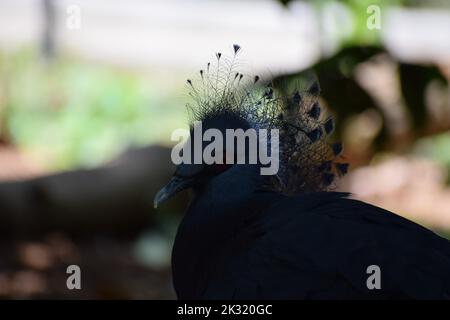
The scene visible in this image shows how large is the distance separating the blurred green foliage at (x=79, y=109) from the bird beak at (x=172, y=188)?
283 cm

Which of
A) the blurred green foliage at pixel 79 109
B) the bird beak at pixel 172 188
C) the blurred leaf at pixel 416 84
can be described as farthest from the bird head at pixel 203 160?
the blurred green foliage at pixel 79 109

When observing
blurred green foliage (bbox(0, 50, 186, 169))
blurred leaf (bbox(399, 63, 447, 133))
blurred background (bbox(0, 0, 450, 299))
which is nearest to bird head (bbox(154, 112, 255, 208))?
blurred background (bbox(0, 0, 450, 299))

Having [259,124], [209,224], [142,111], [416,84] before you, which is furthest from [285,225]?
[142,111]

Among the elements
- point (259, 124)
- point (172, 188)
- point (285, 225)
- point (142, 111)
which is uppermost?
point (142, 111)

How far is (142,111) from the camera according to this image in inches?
236

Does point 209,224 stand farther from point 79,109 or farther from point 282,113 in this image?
point 79,109

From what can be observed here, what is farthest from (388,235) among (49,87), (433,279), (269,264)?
(49,87)

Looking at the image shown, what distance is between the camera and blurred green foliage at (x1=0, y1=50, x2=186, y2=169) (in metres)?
5.66

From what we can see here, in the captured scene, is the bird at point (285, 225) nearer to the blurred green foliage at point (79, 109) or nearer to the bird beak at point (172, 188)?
the bird beak at point (172, 188)

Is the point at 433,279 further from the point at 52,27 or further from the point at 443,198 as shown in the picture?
the point at 52,27

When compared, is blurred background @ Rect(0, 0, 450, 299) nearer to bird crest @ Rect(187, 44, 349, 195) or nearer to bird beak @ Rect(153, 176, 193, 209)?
bird crest @ Rect(187, 44, 349, 195)

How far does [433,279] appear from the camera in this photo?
7.48 ft

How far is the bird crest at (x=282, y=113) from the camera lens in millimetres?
2668

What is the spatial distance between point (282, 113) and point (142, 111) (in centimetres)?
337
